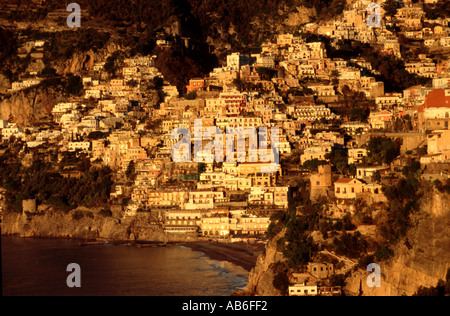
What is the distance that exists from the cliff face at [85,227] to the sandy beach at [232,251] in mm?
1763

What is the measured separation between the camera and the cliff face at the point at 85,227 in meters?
48.9

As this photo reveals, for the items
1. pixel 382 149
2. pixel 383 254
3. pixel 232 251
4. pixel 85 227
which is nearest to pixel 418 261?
pixel 383 254

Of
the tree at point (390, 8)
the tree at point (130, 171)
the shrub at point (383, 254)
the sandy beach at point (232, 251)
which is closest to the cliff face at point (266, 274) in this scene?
the shrub at point (383, 254)

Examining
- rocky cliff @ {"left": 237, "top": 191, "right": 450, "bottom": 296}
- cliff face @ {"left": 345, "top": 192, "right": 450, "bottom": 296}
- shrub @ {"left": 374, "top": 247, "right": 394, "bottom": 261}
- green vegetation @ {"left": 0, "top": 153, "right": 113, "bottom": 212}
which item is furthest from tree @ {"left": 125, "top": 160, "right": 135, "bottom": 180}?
cliff face @ {"left": 345, "top": 192, "right": 450, "bottom": 296}

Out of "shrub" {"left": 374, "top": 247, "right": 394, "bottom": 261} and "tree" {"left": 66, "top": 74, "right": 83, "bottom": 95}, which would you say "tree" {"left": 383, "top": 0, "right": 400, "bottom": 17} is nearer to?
"tree" {"left": 66, "top": 74, "right": 83, "bottom": 95}

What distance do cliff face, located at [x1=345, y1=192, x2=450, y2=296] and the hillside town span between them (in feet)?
4.62

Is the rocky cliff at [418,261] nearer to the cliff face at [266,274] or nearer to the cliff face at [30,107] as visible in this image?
the cliff face at [266,274]

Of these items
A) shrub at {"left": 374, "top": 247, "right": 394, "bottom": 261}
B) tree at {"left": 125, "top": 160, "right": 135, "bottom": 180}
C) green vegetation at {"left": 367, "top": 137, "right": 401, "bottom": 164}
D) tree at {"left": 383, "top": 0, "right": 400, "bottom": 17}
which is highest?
tree at {"left": 383, "top": 0, "right": 400, "bottom": 17}

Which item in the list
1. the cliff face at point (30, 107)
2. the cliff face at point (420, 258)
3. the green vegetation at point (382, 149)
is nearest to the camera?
the cliff face at point (420, 258)

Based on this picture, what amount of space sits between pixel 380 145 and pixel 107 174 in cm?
1838

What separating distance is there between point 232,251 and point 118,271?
16.9ft

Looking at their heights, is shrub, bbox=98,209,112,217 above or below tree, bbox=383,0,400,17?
below

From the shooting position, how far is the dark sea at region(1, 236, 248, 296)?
36.8 metres

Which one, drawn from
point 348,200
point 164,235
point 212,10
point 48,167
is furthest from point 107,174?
point 212,10
